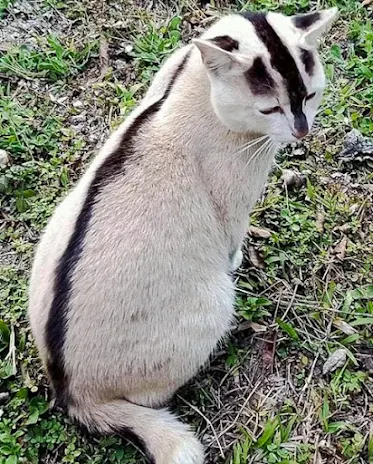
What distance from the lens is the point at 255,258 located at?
3.12 meters

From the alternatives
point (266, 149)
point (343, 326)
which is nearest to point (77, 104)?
point (266, 149)

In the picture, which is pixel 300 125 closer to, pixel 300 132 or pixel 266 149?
pixel 300 132

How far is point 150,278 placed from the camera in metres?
2.44

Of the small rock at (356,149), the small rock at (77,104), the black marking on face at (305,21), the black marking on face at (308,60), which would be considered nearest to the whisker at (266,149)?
the black marking on face at (308,60)

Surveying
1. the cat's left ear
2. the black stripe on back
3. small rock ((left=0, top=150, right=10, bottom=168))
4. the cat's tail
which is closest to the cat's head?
the cat's left ear

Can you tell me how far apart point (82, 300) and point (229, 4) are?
2179 mm

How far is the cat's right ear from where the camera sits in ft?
→ 7.52

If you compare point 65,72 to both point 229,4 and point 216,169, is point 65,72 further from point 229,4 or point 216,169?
point 216,169

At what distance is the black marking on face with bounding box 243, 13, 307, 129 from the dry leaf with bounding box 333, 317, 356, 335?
955 millimetres

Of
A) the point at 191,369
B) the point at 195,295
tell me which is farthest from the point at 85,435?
the point at 195,295

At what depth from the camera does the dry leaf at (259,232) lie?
10.4 ft

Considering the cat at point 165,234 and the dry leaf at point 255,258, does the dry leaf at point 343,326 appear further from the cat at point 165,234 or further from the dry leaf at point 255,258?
the cat at point 165,234

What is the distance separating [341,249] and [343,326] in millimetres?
370

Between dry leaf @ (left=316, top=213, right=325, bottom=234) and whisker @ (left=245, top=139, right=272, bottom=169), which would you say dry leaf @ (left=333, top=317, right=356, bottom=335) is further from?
whisker @ (left=245, top=139, right=272, bottom=169)
